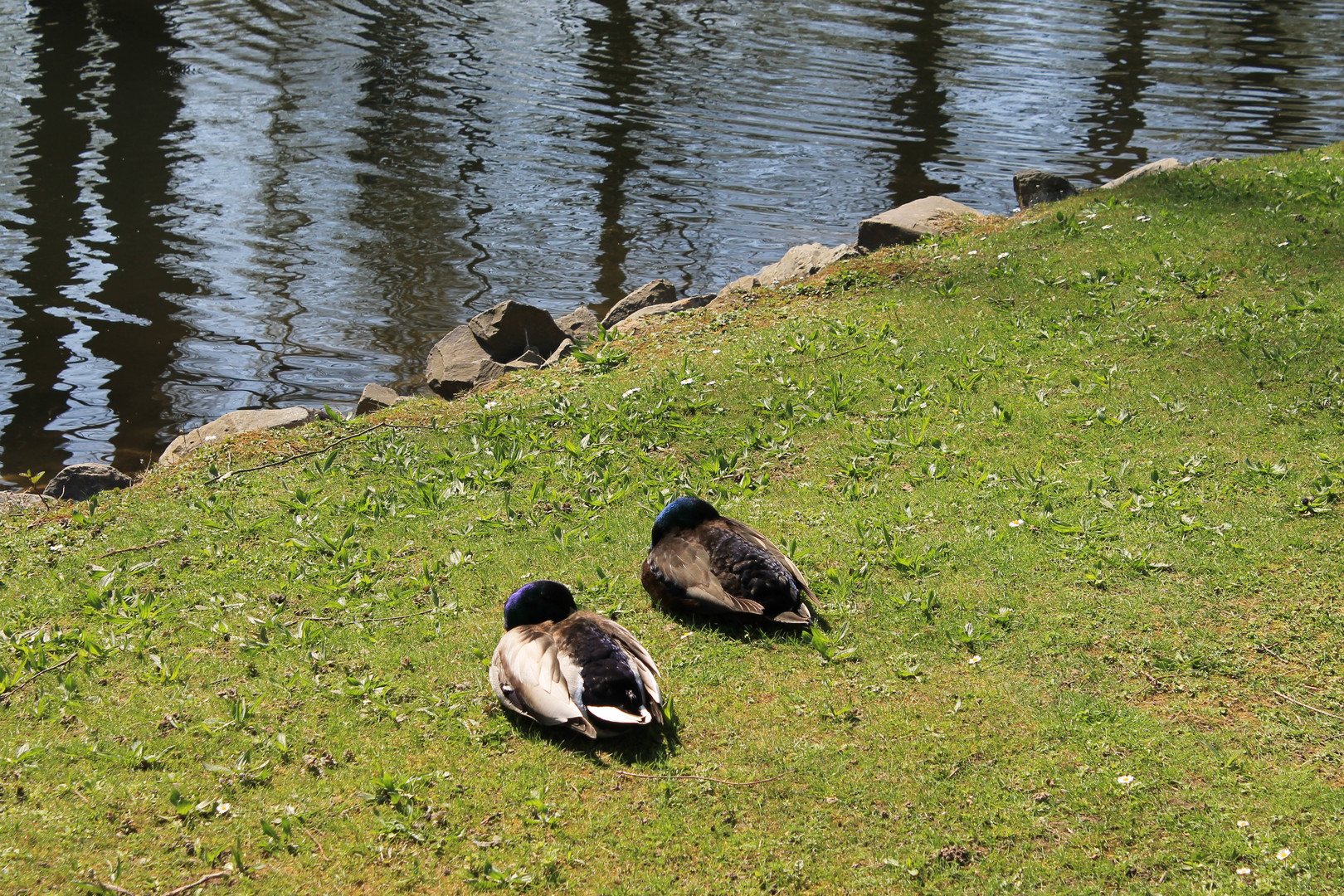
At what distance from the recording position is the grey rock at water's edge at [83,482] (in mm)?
8898

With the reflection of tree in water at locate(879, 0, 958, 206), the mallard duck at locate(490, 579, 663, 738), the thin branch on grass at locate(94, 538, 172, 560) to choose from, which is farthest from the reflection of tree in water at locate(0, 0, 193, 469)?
the reflection of tree in water at locate(879, 0, 958, 206)

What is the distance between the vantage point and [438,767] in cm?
466

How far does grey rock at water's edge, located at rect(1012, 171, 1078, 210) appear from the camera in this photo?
14461mm

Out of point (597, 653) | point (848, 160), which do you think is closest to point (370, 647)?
point (597, 653)

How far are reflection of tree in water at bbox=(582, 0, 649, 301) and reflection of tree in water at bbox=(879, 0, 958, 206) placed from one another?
4.96 meters

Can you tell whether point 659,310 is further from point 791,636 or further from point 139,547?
point 791,636

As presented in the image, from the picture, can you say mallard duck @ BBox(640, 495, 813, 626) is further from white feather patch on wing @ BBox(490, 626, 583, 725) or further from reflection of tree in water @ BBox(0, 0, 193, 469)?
reflection of tree in water @ BBox(0, 0, 193, 469)

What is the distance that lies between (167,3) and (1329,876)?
Answer: 36.7m

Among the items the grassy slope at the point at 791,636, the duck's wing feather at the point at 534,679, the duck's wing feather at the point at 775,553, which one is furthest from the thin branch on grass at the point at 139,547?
the duck's wing feather at the point at 775,553

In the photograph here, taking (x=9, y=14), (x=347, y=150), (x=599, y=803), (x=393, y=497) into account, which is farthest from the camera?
(x=9, y=14)

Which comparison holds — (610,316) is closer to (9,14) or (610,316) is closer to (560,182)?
(560,182)

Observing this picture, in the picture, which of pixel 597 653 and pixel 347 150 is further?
pixel 347 150

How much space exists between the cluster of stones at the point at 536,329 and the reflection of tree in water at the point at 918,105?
4.24 m

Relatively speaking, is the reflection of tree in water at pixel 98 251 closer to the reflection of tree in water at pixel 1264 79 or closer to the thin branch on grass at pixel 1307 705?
the thin branch on grass at pixel 1307 705
